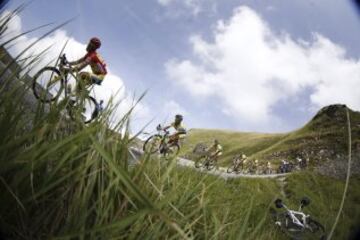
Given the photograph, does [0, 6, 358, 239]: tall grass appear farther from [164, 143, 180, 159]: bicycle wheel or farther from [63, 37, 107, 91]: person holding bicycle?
[164, 143, 180, 159]: bicycle wheel

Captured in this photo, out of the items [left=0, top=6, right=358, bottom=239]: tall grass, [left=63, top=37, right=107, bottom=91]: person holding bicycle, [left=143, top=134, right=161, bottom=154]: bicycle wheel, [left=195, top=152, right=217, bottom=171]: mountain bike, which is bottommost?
[left=0, top=6, right=358, bottom=239]: tall grass

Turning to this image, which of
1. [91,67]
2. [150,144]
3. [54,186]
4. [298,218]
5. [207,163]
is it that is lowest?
[54,186]

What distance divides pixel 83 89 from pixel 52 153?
675 millimetres

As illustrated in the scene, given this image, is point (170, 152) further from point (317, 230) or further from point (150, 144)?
point (317, 230)

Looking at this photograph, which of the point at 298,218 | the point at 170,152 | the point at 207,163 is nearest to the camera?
the point at 170,152

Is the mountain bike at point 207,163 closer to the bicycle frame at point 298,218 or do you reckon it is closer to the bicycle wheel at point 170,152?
the bicycle wheel at point 170,152

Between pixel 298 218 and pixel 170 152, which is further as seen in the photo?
pixel 298 218

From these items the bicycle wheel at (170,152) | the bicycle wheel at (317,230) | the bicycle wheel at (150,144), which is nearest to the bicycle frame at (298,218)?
the bicycle wheel at (317,230)

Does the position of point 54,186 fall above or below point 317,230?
below

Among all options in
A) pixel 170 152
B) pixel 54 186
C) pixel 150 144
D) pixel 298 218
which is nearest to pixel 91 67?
pixel 170 152

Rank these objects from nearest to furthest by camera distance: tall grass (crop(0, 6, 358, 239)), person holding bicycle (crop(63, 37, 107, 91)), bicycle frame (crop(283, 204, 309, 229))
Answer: tall grass (crop(0, 6, 358, 239)) < person holding bicycle (crop(63, 37, 107, 91)) < bicycle frame (crop(283, 204, 309, 229))

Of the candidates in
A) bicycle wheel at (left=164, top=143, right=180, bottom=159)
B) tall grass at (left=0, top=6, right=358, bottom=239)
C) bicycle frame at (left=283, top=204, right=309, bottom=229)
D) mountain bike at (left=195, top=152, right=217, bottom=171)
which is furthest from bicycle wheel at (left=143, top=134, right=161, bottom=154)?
bicycle frame at (left=283, top=204, right=309, bottom=229)

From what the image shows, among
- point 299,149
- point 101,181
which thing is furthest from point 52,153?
point 299,149

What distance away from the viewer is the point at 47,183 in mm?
1629
